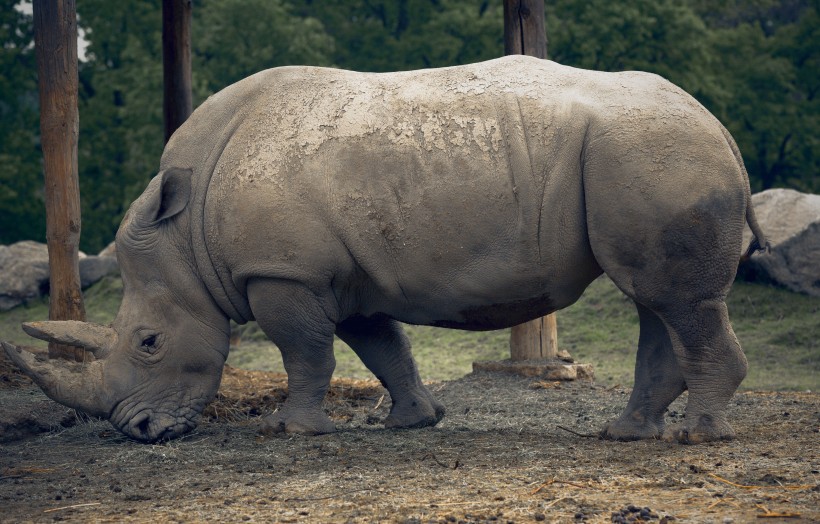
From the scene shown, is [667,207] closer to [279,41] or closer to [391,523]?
[391,523]

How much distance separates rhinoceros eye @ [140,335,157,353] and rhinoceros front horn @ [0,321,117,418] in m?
0.19

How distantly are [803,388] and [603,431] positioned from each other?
15.4ft

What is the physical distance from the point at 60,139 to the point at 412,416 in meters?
3.63

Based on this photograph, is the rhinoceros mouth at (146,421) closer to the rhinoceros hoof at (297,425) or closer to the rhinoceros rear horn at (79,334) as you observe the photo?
the rhinoceros rear horn at (79,334)

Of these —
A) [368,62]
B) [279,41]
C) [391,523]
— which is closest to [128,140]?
[279,41]

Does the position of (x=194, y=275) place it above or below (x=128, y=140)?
above

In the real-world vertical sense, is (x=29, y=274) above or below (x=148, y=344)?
below

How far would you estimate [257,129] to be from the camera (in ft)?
22.9

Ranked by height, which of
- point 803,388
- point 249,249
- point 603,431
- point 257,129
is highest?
point 257,129

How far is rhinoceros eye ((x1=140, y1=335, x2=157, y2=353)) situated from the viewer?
721cm

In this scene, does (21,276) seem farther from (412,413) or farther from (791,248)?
(412,413)

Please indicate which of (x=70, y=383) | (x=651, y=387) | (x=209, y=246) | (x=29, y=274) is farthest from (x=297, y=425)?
(x=29, y=274)

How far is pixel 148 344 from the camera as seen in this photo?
7.24 m

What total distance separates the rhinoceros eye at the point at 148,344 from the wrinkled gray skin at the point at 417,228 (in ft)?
0.04
